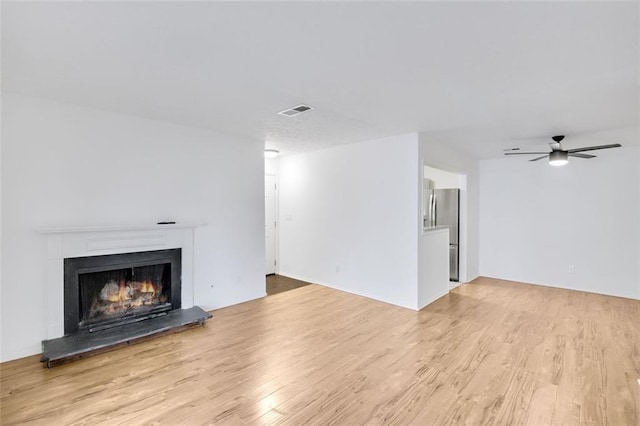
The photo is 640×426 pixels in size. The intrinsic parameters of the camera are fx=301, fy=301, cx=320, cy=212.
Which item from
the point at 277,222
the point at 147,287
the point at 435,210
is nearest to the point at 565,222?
the point at 435,210

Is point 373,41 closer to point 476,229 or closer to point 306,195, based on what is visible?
point 306,195

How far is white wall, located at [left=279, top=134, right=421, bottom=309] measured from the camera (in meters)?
4.46

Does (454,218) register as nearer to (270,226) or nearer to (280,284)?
(280,284)

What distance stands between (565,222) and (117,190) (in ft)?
23.6

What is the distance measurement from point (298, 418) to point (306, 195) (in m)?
4.25

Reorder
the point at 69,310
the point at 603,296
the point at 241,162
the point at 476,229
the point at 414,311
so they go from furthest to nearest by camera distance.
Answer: the point at 476,229
the point at 603,296
the point at 241,162
the point at 414,311
the point at 69,310

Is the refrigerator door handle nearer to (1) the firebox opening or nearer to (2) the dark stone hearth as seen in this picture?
(2) the dark stone hearth

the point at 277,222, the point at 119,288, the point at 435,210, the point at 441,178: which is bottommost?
the point at 119,288

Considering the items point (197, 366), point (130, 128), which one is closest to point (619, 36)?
point (197, 366)

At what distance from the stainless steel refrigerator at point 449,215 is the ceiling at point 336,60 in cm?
248

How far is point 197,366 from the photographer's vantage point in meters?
2.78

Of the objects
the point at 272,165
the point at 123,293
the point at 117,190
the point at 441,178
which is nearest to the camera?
the point at 117,190

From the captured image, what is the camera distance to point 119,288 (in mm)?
3594

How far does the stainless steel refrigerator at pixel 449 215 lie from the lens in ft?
19.8
